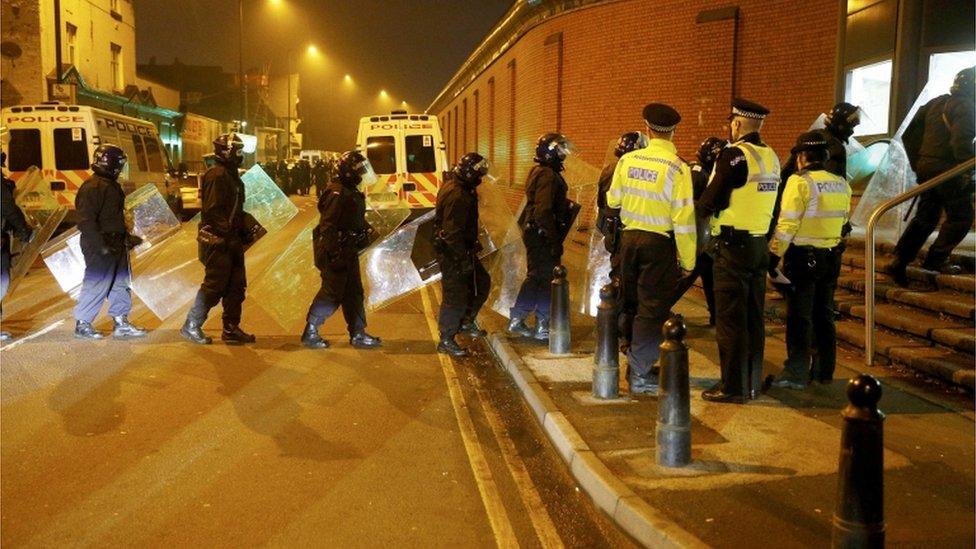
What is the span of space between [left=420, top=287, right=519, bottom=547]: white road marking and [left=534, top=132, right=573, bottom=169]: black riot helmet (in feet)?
7.10

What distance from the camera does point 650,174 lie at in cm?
604

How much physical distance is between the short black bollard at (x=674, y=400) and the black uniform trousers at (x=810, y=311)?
194 centimetres

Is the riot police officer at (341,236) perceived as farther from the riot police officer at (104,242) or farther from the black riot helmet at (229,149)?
the riot police officer at (104,242)

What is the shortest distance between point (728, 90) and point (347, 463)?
10.8 m

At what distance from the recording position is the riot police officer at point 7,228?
8.68 meters

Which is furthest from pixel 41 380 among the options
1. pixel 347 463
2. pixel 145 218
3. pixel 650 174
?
pixel 650 174

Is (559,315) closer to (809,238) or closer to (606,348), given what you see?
(606,348)

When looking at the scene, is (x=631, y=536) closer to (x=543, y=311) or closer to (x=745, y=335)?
(x=745, y=335)

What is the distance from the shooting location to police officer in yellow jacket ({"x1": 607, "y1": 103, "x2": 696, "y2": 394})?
5980 millimetres

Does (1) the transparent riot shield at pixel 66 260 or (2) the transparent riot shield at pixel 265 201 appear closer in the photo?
(2) the transparent riot shield at pixel 265 201

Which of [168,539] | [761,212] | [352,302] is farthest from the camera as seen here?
[352,302]

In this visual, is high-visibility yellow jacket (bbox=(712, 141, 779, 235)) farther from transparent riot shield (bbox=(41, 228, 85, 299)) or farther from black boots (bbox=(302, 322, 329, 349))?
transparent riot shield (bbox=(41, 228, 85, 299))

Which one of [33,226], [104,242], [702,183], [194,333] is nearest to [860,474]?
[702,183]

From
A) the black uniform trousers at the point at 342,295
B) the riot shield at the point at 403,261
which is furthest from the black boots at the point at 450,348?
the black uniform trousers at the point at 342,295
